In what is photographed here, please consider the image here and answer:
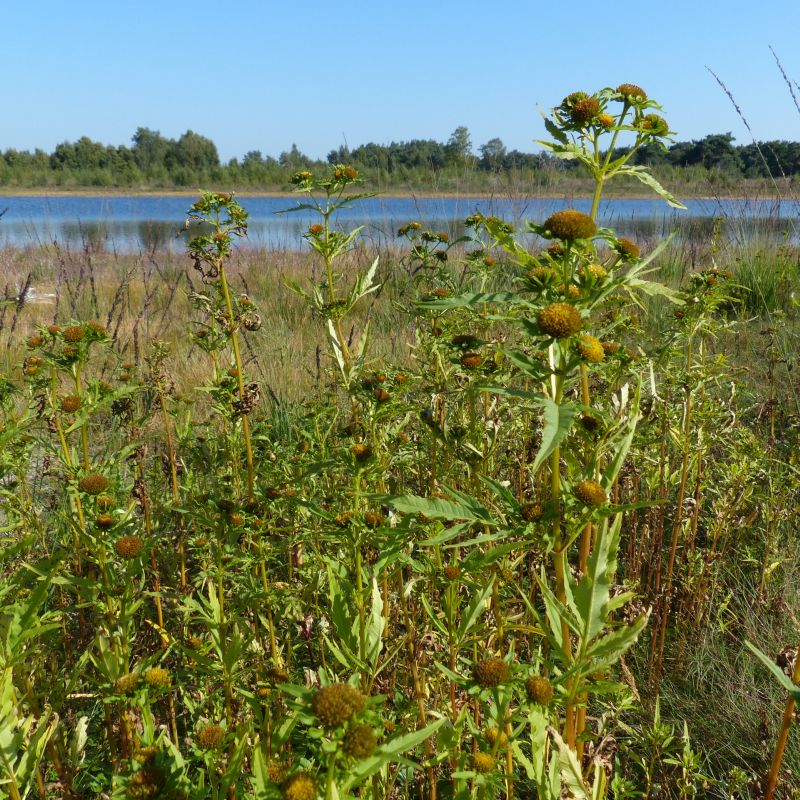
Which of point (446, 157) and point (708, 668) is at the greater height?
point (446, 157)

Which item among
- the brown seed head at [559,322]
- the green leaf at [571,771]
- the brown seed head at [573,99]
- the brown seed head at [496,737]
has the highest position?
the brown seed head at [573,99]

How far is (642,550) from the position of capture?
227 centimetres

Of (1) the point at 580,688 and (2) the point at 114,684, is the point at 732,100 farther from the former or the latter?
(2) the point at 114,684

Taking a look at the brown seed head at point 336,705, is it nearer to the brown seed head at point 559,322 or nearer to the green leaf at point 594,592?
the green leaf at point 594,592

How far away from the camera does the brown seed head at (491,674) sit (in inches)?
40.5

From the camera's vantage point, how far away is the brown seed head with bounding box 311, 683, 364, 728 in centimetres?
70

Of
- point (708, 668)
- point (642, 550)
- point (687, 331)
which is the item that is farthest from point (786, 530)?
point (687, 331)

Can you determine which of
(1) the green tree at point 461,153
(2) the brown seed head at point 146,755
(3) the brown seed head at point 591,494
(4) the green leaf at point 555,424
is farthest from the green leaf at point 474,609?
(1) the green tree at point 461,153

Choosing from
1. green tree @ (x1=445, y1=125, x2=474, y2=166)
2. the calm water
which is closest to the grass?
the calm water

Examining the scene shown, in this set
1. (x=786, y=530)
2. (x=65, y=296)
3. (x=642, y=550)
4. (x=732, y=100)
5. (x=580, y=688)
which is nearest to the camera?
(x=580, y=688)

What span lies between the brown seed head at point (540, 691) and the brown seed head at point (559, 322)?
546 mm

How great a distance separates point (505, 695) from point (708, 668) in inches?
46.4

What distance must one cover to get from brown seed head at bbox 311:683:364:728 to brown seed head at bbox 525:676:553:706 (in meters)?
0.39

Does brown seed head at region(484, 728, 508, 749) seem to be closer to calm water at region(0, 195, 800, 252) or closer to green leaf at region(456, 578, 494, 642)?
green leaf at region(456, 578, 494, 642)
